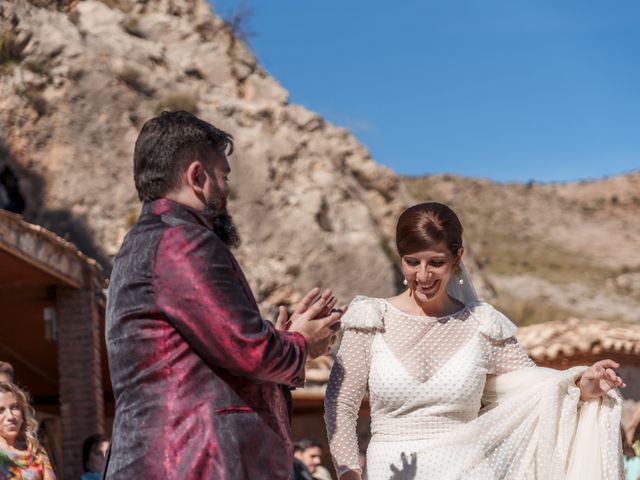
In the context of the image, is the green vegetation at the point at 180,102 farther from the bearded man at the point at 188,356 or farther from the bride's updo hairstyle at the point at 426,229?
the bearded man at the point at 188,356

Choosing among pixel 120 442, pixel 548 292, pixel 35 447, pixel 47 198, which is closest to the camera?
pixel 120 442

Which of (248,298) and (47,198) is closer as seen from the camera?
(248,298)

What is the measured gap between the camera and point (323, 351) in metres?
3.95

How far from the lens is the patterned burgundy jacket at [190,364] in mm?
3451

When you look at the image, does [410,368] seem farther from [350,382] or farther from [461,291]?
[461,291]

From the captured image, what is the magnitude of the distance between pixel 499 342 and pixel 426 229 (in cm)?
64

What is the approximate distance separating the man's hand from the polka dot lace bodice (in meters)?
1.11

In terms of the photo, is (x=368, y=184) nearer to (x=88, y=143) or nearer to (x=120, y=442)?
(x=88, y=143)

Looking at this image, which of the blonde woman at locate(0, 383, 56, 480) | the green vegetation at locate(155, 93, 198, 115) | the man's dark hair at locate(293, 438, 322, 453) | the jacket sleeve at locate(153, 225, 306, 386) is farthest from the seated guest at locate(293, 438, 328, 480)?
the green vegetation at locate(155, 93, 198, 115)

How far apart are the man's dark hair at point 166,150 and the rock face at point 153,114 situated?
15866mm

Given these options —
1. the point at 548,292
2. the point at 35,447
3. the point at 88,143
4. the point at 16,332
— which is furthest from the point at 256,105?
the point at 548,292

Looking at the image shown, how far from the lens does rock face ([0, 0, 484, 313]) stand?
67.6ft

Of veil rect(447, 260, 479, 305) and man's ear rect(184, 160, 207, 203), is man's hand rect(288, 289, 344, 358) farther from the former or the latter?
veil rect(447, 260, 479, 305)

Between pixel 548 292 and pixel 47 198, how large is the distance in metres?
36.6
